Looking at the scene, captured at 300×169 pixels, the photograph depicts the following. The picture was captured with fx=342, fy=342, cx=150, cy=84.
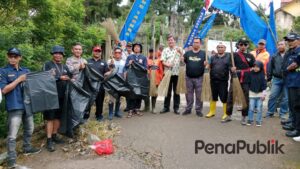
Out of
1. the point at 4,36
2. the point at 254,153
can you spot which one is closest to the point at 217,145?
the point at 254,153

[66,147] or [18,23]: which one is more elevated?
[18,23]

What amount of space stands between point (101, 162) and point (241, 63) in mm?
3636

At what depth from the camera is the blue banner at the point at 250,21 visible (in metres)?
9.84

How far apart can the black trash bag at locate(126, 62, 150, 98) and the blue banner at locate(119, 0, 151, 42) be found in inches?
44.8

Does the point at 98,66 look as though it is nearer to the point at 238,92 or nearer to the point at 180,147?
the point at 180,147

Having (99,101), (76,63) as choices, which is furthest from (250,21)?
(76,63)

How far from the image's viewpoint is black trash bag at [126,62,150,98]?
783cm

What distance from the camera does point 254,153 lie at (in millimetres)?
5641

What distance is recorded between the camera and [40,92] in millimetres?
5613

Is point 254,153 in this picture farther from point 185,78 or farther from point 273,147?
point 185,78

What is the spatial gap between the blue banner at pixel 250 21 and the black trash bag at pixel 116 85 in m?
4.45

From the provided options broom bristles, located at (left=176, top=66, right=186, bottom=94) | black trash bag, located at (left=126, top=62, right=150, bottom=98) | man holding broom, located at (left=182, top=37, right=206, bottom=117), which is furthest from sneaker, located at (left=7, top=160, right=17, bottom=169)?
man holding broom, located at (left=182, top=37, right=206, bottom=117)

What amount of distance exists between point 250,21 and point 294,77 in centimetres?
437

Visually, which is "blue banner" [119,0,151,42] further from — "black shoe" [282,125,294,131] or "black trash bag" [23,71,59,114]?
"black shoe" [282,125,294,131]
